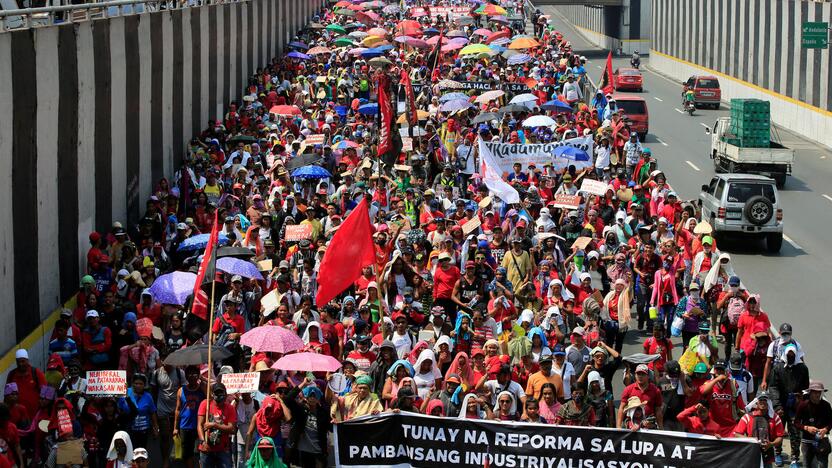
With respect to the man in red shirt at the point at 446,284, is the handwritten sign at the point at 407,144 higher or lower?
higher

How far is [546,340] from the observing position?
1670 cm

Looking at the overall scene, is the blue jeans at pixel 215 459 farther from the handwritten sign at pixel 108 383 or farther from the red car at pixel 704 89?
the red car at pixel 704 89

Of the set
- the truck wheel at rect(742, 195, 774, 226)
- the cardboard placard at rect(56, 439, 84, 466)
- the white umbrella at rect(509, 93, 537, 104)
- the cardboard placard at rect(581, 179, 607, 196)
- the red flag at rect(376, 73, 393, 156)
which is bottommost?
the truck wheel at rect(742, 195, 774, 226)

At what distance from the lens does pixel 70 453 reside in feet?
45.8

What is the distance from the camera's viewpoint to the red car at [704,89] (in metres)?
57.0

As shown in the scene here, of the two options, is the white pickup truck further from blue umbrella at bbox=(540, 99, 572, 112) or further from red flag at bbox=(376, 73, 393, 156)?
red flag at bbox=(376, 73, 393, 156)

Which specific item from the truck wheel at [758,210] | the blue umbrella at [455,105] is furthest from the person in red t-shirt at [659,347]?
the blue umbrella at [455,105]

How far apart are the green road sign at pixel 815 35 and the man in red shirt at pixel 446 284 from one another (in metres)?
33.3

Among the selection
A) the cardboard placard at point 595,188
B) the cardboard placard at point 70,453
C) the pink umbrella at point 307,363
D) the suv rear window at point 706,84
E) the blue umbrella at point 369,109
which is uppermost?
the blue umbrella at point 369,109

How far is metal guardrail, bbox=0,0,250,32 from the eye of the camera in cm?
1909

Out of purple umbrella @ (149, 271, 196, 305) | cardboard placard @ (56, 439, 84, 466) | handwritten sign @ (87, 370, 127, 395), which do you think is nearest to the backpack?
purple umbrella @ (149, 271, 196, 305)

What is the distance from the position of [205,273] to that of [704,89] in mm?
43416

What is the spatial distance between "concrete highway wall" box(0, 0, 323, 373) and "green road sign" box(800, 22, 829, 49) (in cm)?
2362

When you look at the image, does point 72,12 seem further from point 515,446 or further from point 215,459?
point 515,446
